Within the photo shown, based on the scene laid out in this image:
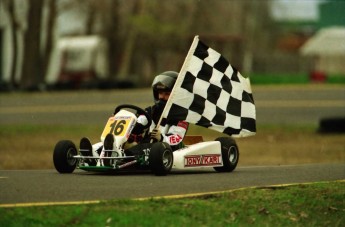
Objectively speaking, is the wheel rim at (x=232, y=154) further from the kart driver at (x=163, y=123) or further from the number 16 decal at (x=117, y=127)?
the number 16 decal at (x=117, y=127)

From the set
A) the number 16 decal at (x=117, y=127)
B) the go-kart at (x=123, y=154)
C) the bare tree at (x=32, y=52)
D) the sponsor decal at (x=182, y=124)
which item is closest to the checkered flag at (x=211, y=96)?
the sponsor decal at (x=182, y=124)

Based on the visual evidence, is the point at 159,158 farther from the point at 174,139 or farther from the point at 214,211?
the point at 214,211

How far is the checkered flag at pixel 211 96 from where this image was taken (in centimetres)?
1149

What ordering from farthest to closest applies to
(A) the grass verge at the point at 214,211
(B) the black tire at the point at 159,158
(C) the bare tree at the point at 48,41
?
(C) the bare tree at the point at 48,41 → (B) the black tire at the point at 159,158 → (A) the grass verge at the point at 214,211

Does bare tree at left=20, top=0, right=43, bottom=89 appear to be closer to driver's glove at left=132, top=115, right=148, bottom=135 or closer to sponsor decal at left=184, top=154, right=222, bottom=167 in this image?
sponsor decal at left=184, top=154, right=222, bottom=167

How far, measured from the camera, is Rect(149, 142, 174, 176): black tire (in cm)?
1079

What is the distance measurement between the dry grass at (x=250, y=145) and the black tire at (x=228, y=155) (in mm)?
5359

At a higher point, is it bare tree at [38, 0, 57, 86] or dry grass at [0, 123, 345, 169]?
bare tree at [38, 0, 57, 86]

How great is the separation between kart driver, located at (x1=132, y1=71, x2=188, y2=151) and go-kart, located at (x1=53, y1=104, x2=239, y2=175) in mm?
83

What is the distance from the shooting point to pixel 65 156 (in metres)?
11.2

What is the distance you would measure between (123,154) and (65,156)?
0.61 m

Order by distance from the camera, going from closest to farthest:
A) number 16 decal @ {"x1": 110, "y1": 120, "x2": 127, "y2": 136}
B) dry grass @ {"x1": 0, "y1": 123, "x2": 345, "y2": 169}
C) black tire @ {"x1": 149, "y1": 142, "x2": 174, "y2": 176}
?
black tire @ {"x1": 149, "y1": 142, "x2": 174, "y2": 176}
number 16 decal @ {"x1": 110, "y1": 120, "x2": 127, "y2": 136}
dry grass @ {"x1": 0, "y1": 123, "x2": 345, "y2": 169}

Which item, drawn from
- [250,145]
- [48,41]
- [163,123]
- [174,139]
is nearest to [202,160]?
[174,139]

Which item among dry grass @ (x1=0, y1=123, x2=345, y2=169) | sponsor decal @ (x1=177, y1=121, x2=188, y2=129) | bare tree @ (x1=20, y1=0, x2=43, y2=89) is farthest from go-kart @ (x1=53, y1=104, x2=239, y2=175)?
bare tree @ (x1=20, y1=0, x2=43, y2=89)
